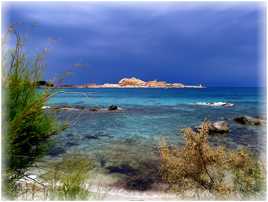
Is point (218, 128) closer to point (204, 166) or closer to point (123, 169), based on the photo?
point (123, 169)

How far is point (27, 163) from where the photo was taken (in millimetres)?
4738

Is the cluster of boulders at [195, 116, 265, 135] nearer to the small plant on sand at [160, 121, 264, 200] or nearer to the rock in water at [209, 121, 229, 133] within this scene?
the rock in water at [209, 121, 229, 133]

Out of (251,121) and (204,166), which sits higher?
(204,166)

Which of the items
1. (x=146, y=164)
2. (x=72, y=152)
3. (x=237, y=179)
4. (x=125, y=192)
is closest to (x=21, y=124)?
(x=237, y=179)

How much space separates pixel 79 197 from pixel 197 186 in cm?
359

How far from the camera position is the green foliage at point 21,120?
4262mm

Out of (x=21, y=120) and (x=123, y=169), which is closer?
(x=21, y=120)

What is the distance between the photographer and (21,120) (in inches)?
169

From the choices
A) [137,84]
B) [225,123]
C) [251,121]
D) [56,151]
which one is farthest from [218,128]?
[137,84]

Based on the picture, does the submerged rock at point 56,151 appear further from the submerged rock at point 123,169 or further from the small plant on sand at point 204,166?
the small plant on sand at point 204,166

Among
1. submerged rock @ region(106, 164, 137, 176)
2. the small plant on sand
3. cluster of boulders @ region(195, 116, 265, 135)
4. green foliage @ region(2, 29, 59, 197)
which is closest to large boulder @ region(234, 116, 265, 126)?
cluster of boulders @ region(195, 116, 265, 135)

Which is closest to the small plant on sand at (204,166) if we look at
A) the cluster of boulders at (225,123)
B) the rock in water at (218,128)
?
the cluster of boulders at (225,123)

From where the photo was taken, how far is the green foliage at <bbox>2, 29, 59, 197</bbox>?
4262mm

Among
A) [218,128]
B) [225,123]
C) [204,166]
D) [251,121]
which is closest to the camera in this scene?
[204,166]
